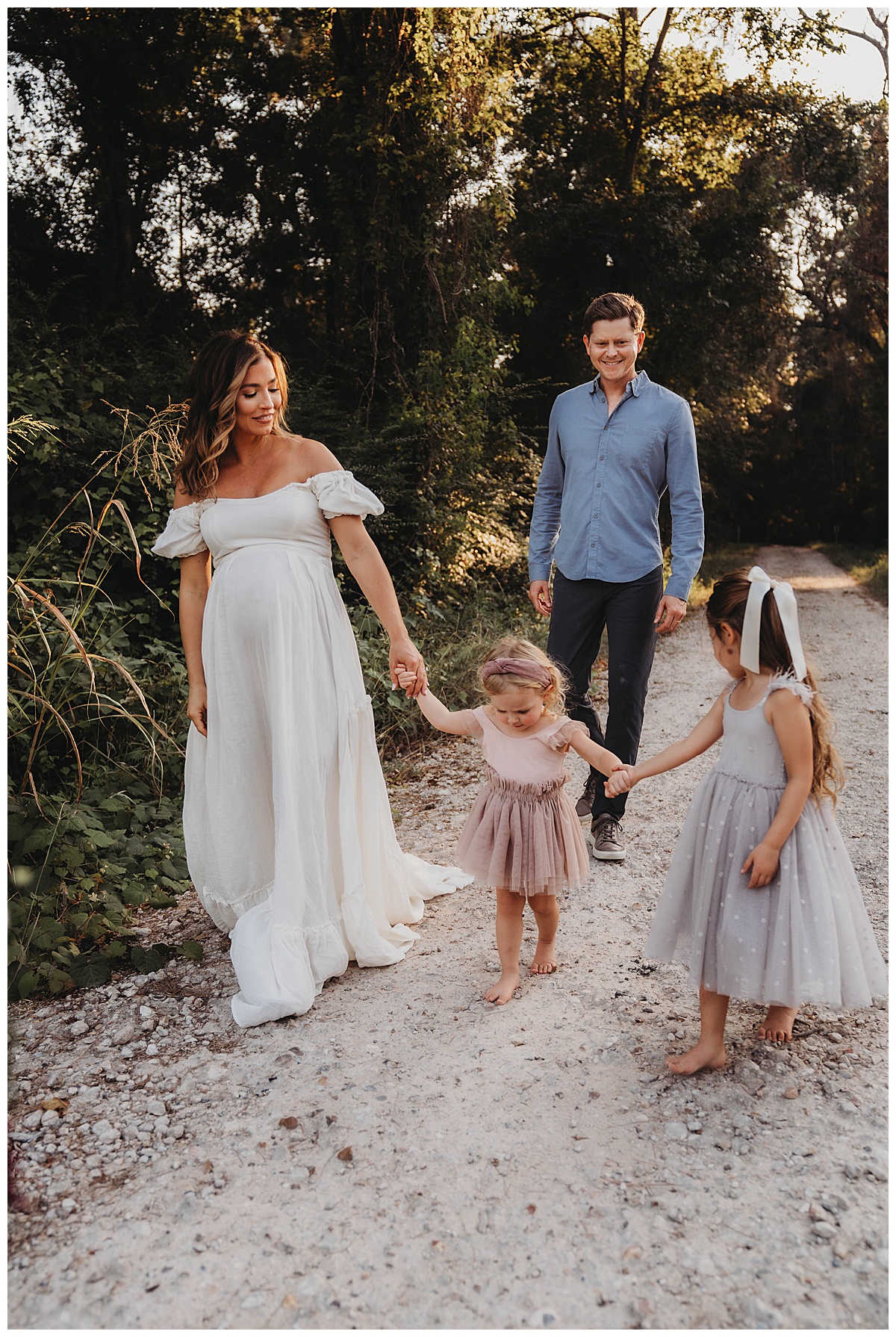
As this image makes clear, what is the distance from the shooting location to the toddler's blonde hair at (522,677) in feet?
8.96

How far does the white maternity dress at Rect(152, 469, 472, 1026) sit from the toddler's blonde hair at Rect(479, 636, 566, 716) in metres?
0.65

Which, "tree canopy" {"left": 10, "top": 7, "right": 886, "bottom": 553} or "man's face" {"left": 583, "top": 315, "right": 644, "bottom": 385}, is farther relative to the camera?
"tree canopy" {"left": 10, "top": 7, "right": 886, "bottom": 553}

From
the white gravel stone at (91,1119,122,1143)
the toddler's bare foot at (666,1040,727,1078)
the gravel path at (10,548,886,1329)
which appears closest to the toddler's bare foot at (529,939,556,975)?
the gravel path at (10,548,886,1329)

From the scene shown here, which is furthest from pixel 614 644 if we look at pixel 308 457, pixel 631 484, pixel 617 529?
pixel 308 457

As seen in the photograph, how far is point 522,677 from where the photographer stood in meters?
2.73

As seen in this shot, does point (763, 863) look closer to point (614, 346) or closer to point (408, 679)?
point (408, 679)

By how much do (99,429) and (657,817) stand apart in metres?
4.65

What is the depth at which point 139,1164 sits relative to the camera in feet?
7.42

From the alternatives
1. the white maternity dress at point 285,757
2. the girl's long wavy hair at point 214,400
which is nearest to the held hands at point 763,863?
the white maternity dress at point 285,757

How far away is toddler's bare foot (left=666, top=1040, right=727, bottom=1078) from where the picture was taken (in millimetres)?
2488

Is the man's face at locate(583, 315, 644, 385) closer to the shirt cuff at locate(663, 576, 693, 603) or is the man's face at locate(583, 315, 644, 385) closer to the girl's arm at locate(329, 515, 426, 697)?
the shirt cuff at locate(663, 576, 693, 603)

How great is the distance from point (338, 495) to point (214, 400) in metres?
0.51

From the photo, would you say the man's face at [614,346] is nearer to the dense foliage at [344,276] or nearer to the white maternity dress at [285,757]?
the white maternity dress at [285,757]

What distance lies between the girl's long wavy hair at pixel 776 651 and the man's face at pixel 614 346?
63.9 inches
